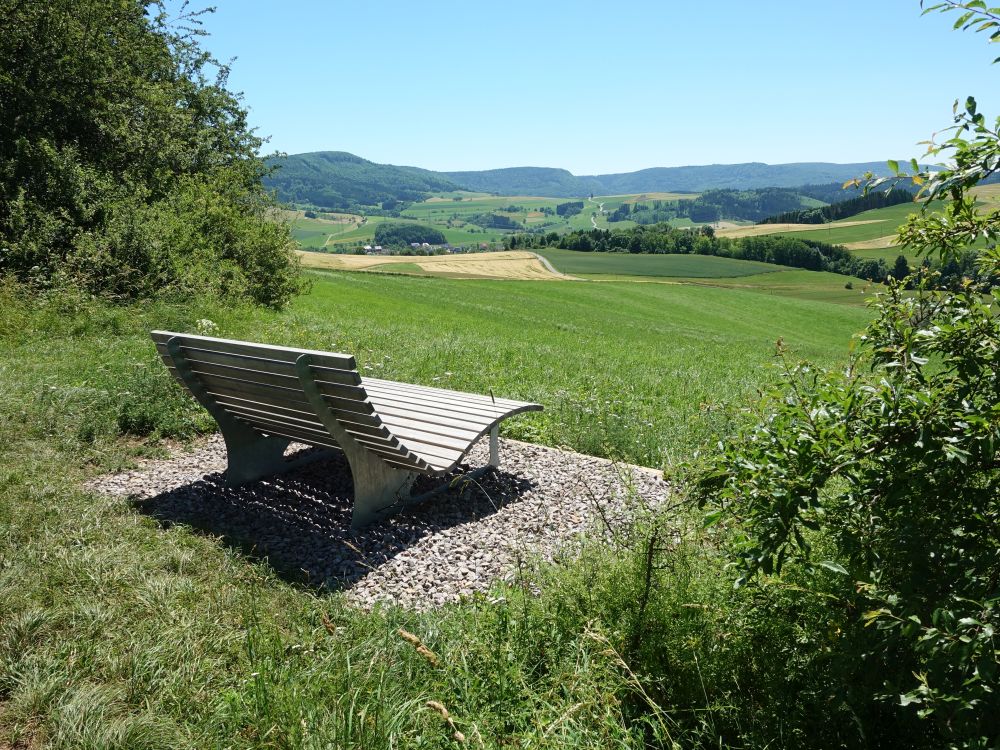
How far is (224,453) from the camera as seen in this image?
643cm

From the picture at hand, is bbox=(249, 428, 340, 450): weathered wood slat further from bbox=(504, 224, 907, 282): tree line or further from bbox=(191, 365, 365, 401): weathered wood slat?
bbox=(504, 224, 907, 282): tree line

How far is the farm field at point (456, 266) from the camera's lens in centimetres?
5650

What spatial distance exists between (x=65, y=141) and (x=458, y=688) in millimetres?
16541

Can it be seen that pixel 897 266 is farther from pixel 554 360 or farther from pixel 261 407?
pixel 261 407

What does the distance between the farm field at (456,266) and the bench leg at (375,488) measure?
4923cm

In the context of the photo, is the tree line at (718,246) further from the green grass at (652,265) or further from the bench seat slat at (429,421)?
the bench seat slat at (429,421)

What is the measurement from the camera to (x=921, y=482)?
1.96 meters

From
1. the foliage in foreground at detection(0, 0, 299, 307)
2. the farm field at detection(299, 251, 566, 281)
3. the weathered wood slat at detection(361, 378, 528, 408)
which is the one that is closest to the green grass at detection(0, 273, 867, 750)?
the weathered wood slat at detection(361, 378, 528, 408)

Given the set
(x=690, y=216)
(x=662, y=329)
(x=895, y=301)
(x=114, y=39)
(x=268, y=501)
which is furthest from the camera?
(x=690, y=216)

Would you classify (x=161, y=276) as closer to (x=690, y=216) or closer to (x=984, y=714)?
(x=984, y=714)

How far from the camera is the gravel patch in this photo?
415 cm

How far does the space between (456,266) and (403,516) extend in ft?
192

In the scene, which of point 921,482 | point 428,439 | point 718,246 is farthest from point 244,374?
point 718,246

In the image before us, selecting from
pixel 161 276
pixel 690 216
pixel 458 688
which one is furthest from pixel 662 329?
pixel 690 216
